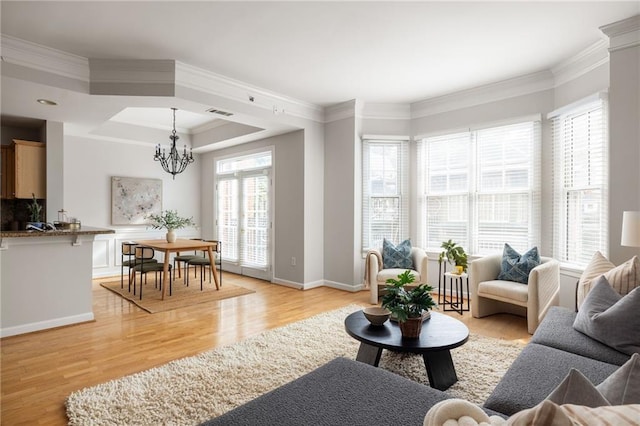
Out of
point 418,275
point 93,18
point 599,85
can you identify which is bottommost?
point 418,275

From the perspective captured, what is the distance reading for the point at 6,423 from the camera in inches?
85.5

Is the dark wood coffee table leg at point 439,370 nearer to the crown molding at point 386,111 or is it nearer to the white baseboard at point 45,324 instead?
the white baseboard at point 45,324

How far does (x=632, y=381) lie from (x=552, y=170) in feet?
13.2

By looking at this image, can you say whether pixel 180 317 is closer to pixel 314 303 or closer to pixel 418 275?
pixel 314 303

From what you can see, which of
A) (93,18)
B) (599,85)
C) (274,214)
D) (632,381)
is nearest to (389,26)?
(599,85)

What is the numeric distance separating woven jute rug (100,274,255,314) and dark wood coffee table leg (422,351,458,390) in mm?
3328

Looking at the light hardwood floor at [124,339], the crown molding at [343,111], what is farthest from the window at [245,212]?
the light hardwood floor at [124,339]

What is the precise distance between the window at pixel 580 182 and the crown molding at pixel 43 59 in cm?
539

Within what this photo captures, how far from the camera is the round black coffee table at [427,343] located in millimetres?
2398

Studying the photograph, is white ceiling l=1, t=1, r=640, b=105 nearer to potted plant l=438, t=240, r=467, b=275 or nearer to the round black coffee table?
potted plant l=438, t=240, r=467, b=275

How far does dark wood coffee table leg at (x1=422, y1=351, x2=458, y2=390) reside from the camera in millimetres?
2490

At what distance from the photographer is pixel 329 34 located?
3.48 m

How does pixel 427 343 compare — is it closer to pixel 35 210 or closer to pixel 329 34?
pixel 329 34

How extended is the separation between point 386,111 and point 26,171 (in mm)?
5278
